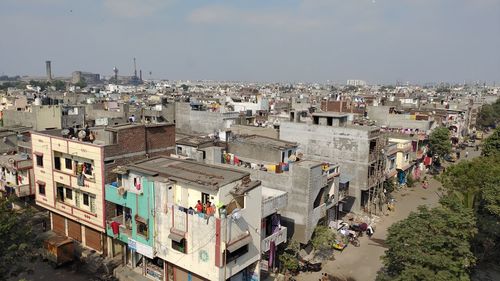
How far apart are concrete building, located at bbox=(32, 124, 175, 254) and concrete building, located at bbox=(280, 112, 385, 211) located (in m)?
13.2

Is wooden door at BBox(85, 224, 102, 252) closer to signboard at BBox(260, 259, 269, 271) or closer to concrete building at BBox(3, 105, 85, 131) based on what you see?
signboard at BBox(260, 259, 269, 271)

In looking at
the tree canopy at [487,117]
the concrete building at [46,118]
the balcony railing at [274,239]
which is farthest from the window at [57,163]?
the tree canopy at [487,117]

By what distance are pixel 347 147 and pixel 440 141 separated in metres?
23.4

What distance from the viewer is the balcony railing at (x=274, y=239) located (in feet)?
67.2

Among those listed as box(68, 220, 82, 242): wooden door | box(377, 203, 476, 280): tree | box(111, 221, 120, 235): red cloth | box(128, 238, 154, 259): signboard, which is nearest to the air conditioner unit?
box(111, 221, 120, 235): red cloth

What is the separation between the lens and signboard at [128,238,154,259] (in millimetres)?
20306

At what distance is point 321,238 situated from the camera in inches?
960

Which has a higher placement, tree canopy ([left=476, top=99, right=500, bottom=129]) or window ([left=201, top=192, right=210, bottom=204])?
window ([left=201, top=192, right=210, bottom=204])

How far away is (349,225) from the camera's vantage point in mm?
31266

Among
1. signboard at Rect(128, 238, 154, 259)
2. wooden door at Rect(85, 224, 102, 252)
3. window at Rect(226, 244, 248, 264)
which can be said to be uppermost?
window at Rect(226, 244, 248, 264)

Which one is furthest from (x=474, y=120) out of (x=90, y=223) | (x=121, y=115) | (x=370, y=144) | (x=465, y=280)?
(x=90, y=223)

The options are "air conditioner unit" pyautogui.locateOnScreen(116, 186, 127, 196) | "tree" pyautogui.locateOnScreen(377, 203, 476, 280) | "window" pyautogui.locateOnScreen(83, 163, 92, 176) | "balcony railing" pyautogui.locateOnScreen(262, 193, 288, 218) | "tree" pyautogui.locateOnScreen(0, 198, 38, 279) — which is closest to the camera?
"tree" pyautogui.locateOnScreen(0, 198, 38, 279)

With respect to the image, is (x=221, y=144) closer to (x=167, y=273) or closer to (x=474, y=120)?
(x=167, y=273)

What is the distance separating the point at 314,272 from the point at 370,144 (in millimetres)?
13325
